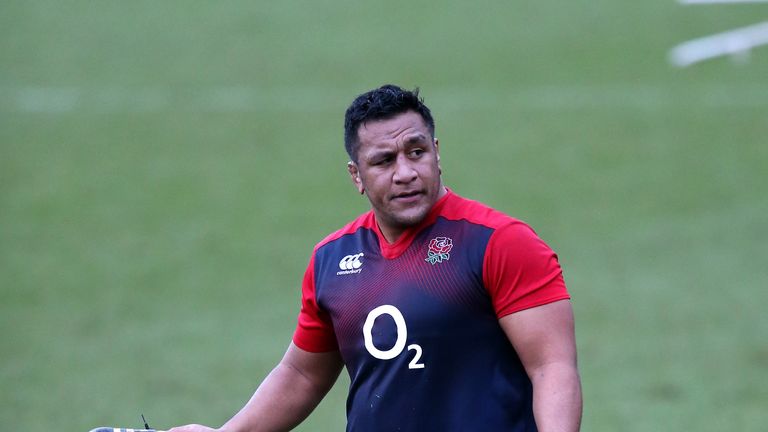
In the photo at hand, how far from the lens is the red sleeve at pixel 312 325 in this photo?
434 centimetres

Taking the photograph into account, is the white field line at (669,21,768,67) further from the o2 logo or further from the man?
the o2 logo

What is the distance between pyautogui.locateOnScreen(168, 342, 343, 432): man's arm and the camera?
14.4 feet

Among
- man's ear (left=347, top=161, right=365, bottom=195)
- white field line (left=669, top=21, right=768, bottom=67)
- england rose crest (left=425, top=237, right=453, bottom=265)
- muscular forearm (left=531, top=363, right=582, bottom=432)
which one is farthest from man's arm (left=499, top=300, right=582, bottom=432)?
white field line (left=669, top=21, right=768, bottom=67)

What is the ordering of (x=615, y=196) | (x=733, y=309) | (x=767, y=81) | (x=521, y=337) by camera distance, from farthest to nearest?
(x=767, y=81) → (x=615, y=196) → (x=733, y=309) → (x=521, y=337)

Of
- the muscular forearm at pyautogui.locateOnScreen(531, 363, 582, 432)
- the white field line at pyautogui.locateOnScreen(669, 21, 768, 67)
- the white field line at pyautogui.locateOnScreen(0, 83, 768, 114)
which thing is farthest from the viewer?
the white field line at pyautogui.locateOnScreen(669, 21, 768, 67)

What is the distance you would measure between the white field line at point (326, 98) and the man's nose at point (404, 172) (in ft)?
39.8

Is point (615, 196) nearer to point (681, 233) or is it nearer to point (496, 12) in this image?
point (681, 233)

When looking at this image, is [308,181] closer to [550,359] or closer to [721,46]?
[721,46]

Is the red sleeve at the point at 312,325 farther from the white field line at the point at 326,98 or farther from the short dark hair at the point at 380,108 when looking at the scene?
the white field line at the point at 326,98

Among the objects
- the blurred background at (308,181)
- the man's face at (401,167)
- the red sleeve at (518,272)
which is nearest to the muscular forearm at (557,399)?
the red sleeve at (518,272)

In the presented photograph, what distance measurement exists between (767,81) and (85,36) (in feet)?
32.8

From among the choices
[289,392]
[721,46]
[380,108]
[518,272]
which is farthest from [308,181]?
[518,272]

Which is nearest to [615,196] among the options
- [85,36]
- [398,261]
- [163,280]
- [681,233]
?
[681,233]

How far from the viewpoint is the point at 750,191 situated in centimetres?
1368
